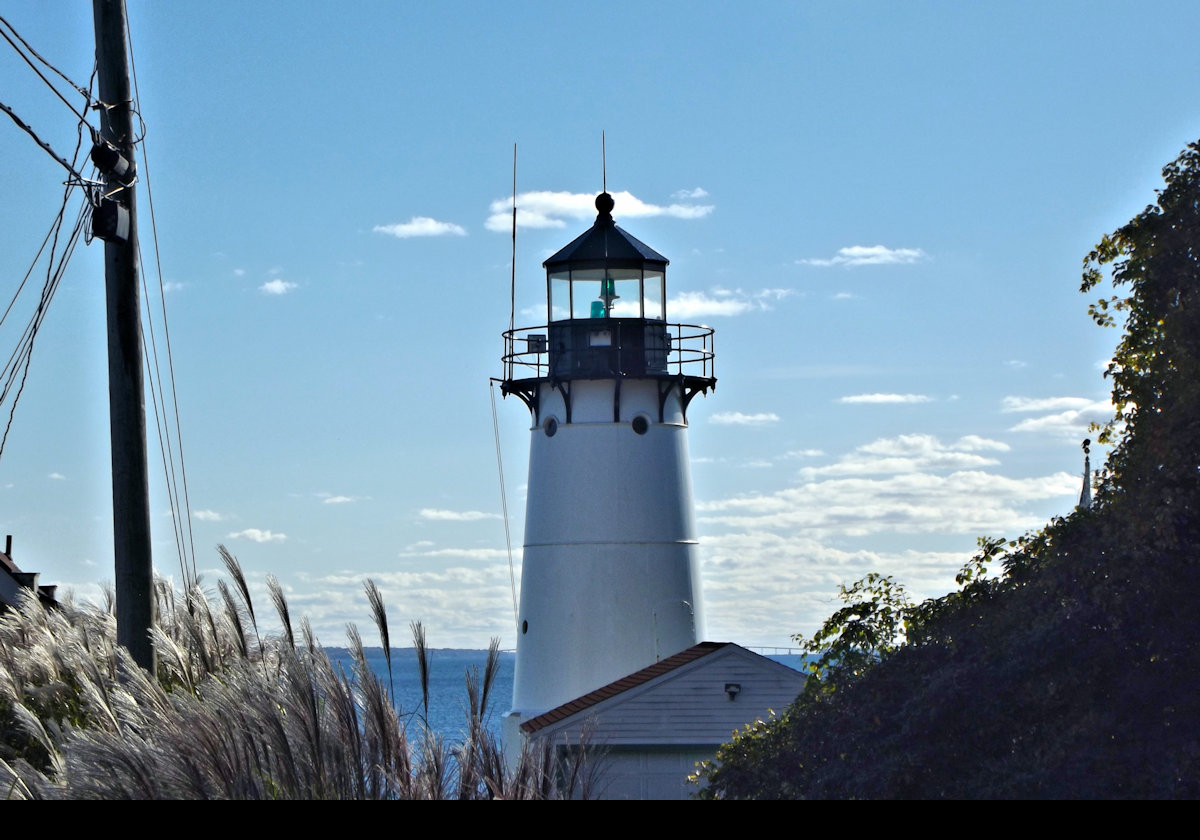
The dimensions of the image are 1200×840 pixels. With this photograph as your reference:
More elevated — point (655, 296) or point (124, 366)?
point (655, 296)

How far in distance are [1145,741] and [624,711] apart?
10.6 m

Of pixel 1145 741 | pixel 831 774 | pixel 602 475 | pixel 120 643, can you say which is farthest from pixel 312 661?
pixel 602 475

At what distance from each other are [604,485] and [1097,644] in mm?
13435

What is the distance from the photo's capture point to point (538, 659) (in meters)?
22.0

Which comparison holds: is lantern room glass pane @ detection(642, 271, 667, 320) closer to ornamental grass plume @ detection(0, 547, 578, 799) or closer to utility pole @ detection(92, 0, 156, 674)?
utility pole @ detection(92, 0, 156, 674)

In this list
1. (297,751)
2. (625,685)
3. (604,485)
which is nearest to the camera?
(297,751)

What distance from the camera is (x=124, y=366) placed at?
879 cm

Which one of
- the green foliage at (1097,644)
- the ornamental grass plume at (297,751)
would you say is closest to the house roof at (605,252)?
the green foliage at (1097,644)

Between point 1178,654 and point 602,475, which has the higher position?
point 602,475

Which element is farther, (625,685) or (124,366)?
(625,685)

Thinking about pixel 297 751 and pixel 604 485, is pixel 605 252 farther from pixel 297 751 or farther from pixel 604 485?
pixel 297 751

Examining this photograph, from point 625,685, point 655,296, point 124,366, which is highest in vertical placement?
point 655,296

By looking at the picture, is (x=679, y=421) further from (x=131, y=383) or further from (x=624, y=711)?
(x=131, y=383)

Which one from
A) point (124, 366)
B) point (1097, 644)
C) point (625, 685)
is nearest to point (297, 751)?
point (124, 366)
